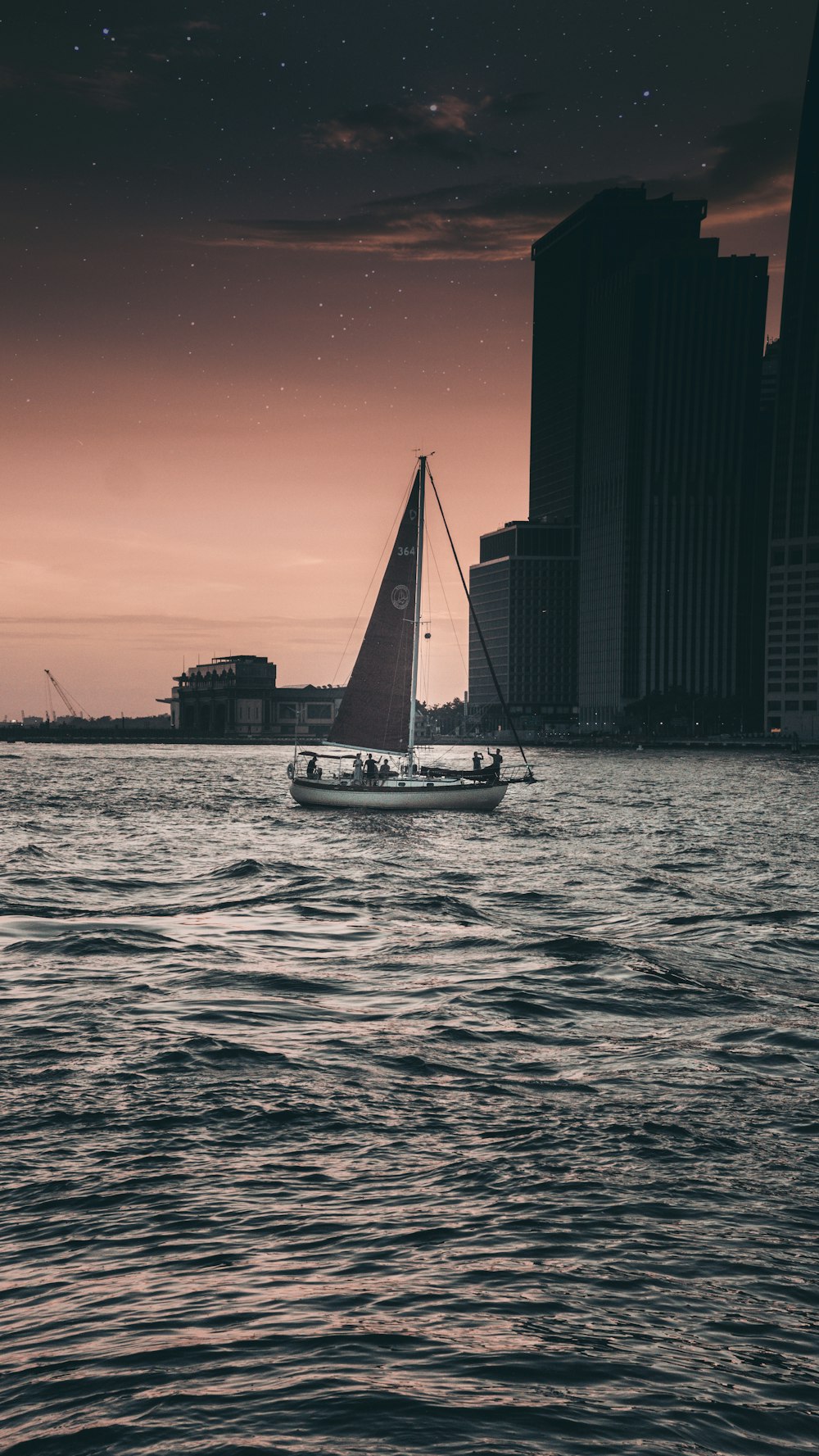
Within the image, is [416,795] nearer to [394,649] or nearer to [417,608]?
[394,649]

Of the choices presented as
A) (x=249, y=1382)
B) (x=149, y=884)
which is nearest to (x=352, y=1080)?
(x=249, y=1382)

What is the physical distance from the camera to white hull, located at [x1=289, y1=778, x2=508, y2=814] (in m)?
75.5

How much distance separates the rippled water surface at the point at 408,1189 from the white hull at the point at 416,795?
41.9 metres

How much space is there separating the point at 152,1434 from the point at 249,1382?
0.94 meters

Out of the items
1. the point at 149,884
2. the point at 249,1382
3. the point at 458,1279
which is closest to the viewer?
the point at 249,1382

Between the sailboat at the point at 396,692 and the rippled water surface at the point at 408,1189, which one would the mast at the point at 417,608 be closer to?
the sailboat at the point at 396,692

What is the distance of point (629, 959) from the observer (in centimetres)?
2841

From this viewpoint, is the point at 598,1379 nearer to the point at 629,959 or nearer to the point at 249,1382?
the point at 249,1382

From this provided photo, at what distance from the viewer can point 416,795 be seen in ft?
249

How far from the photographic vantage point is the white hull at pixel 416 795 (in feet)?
248

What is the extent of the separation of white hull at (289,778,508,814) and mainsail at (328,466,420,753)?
3404 millimetres

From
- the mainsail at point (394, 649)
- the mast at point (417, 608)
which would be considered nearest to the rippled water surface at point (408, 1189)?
the mast at point (417, 608)

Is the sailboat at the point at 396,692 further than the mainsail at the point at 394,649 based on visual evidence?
No

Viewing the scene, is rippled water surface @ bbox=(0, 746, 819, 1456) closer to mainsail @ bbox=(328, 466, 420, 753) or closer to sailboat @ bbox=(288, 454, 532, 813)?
sailboat @ bbox=(288, 454, 532, 813)
